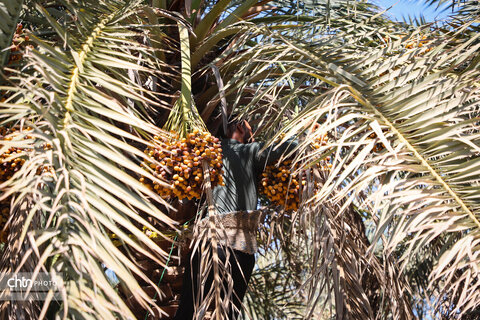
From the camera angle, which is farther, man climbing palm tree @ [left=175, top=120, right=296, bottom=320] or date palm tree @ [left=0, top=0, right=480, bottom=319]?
man climbing palm tree @ [left=175, top=120, right=296, bottom=320]

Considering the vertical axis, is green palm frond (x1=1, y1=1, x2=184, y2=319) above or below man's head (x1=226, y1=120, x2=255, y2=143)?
below

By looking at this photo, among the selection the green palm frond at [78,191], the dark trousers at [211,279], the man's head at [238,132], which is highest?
the man's head at [238,132]

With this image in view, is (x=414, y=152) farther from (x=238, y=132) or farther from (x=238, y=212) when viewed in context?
(x=238, y=132)

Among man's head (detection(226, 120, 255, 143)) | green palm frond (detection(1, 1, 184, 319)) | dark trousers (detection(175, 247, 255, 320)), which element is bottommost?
dark trousers (detection(175, 247, 255, 320))

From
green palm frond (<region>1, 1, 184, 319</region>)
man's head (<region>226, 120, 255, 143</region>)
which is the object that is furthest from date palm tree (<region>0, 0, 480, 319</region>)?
man's head (<region>226, 120, 255, 143</region>)

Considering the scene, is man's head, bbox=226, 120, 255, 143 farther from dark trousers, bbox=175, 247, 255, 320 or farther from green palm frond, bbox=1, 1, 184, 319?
green palm frond, bbox=1, 1, 184, 319

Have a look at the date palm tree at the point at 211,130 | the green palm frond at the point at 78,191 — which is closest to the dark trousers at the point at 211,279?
the date palm tree at the point at 211,130

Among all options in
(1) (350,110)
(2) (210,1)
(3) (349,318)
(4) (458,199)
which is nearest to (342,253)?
(3) (349,318)

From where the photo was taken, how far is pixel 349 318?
2.54 metres

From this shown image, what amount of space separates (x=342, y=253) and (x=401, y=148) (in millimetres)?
808

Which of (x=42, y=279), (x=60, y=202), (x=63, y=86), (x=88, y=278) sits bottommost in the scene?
(x=42, y=279)

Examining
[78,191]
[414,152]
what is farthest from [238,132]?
[78,191]

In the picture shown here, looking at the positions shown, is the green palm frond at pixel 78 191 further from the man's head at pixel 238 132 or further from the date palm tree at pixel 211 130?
the man's head at pixel 238 132

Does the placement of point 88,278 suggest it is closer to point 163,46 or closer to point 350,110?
point 350,110
